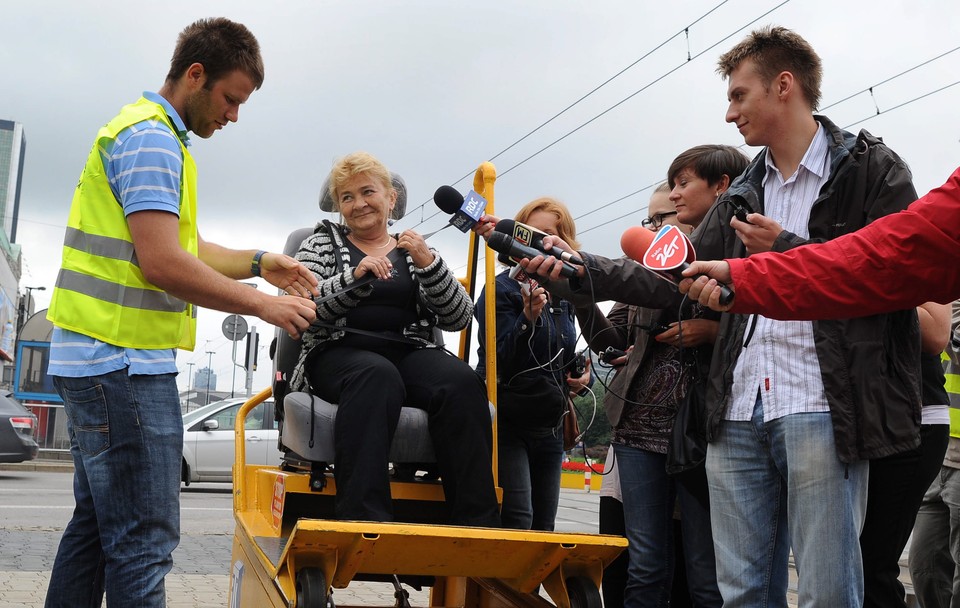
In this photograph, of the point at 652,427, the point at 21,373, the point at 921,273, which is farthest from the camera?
the point at 21,373

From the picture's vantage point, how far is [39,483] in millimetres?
14188

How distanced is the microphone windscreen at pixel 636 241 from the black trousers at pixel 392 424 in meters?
0.93

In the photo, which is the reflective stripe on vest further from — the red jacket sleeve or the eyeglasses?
the red jacket sleeve

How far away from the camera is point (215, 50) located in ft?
10.6

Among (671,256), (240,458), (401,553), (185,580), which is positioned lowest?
(185,580)

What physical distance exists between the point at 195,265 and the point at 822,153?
6.65 feet

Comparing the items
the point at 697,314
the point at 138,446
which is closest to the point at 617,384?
the point at 697,314

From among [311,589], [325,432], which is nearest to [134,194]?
[325,432]

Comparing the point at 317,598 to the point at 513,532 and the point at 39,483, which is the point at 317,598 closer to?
the point at 513,532

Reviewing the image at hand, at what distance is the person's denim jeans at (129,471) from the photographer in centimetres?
290

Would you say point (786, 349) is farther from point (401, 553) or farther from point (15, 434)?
point (15, 434)

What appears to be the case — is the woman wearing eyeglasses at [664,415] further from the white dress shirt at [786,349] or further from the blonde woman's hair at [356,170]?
the blonde woman's hair at [356,170]

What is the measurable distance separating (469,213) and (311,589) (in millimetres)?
1352

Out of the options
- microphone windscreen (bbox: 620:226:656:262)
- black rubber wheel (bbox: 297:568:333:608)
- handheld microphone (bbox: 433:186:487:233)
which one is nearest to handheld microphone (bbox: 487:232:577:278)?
microphone windscreen (bbox: 620:226:656:262)
